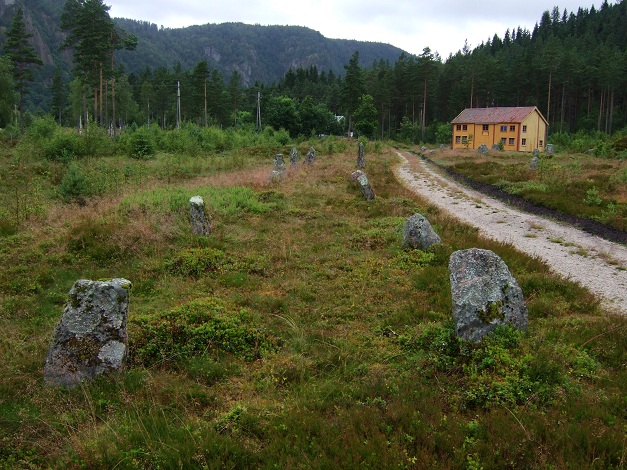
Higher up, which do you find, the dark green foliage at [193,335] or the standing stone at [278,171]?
the standing stone at [278,171]

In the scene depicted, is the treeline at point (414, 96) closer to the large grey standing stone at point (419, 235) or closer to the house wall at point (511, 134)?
the house wall at point (511, 134)

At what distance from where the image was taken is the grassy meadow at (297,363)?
416cm

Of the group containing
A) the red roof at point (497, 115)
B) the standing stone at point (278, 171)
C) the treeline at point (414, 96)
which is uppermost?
the treeline at point (414, 96)

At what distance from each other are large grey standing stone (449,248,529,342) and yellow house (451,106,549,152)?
54.6 metres

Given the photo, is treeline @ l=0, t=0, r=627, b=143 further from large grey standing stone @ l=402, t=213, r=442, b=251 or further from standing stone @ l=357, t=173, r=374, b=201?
large grey standing stone @ l=402, t=213, r=442, b=251

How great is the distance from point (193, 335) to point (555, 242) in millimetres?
11547

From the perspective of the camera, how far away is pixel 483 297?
6391mm

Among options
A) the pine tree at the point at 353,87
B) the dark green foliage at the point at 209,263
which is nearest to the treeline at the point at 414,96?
the pine tree at the point at 353,87

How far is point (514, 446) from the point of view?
159 inches

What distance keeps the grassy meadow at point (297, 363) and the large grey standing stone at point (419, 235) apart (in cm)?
35

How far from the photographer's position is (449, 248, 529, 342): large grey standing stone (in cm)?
624

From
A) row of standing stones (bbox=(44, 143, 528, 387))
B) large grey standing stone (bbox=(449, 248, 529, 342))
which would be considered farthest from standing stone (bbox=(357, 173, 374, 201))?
large grey standing stone (bbox=(449, 248, 529, 342))

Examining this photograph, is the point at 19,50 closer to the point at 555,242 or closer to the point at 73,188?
the point at 73,188

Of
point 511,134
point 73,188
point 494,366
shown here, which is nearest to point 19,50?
point 73,188
